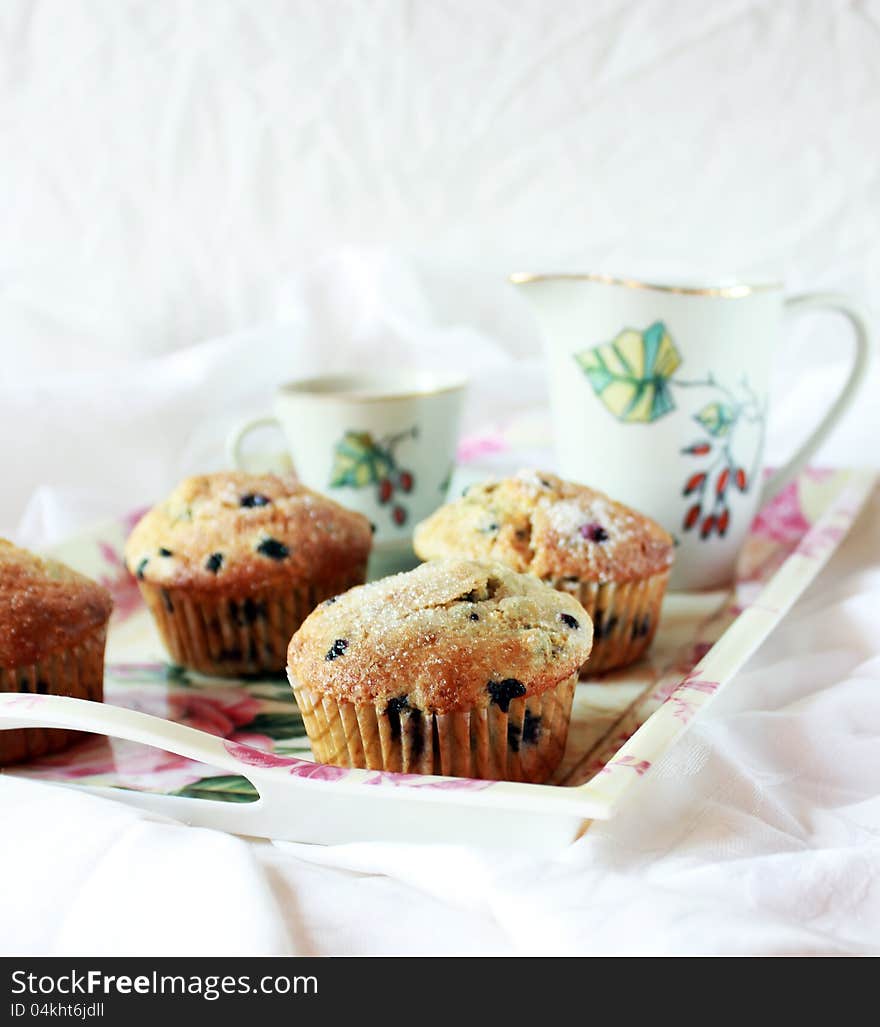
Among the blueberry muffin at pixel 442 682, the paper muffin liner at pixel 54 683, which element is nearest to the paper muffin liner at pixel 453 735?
the blueberry muffin at pixel 442 682

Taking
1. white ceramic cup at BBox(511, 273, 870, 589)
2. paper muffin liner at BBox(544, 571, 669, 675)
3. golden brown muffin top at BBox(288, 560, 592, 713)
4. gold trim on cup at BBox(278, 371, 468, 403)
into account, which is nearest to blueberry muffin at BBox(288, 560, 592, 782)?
golden brown muffin top at BBox(288, 560, 592, 713)

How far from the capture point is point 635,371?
4.54ft

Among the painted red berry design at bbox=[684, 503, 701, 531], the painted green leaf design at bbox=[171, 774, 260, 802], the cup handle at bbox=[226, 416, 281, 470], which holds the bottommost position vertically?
the painted green leaf design at bbox=[171, 774, 260, 802]

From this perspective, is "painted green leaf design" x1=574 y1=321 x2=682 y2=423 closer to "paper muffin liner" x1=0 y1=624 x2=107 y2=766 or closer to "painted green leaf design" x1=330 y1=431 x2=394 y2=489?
"painted green leaf design" x1=330 y1=431 x2=394 y2=489

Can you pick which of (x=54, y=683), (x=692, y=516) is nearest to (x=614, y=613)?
(x=692, y=516)

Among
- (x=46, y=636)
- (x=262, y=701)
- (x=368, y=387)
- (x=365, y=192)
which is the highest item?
(x=365, y=192)

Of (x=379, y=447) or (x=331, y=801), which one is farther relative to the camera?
(x=379, y=447)

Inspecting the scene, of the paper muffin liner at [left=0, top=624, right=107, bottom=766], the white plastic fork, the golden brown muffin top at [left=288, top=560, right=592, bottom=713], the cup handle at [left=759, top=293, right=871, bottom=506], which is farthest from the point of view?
the cup handle at [left=759, top=293, right=871, bottom=506]

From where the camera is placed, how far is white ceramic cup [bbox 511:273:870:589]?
1354 mm

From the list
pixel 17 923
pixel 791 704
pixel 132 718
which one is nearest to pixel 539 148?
pixel 791 704

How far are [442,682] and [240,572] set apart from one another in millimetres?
386

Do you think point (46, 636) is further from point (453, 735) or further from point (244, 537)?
point (453, 735)

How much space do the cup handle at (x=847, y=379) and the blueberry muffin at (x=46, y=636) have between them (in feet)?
2.81

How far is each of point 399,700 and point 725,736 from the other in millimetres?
276
